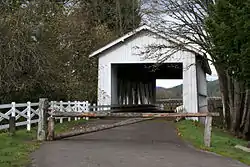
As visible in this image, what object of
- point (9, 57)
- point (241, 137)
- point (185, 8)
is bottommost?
point (241, 137)

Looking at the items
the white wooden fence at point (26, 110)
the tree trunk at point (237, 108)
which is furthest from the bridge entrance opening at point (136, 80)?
the tree trunk at point (237, 108)

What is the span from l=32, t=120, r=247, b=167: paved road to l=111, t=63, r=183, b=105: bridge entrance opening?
45.8ft

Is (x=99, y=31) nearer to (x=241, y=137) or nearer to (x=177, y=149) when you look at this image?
(x=241, y=137)

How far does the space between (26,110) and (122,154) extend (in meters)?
7.40

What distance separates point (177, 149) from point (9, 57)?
1110cm

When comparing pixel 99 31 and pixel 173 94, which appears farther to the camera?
pixel 173 94

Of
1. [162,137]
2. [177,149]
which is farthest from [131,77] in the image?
[177,149]

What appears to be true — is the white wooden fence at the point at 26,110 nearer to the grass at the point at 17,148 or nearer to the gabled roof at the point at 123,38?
the grass at the point at 17,148

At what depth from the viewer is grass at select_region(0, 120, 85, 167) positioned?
9.72 meters

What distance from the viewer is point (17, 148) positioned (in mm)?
11938

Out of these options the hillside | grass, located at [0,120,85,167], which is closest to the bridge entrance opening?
grass, located at [0,120,85,167]

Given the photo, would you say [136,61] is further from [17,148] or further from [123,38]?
[17,148]

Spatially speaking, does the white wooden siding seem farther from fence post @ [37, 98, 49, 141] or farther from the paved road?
fence post @ [37, 98, 49, 141]

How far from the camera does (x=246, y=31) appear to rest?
47.4 ft
